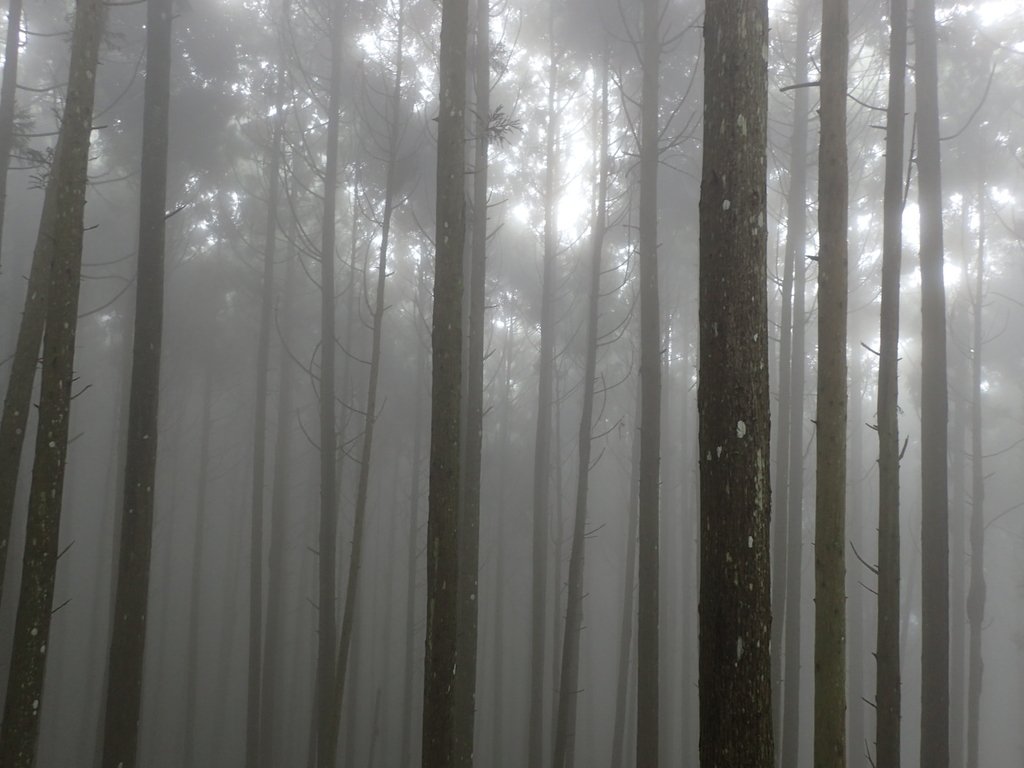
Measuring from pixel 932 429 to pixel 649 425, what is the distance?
2.98 m

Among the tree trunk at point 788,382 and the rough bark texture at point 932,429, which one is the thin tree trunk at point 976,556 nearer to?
the tree trunk at point 788,382

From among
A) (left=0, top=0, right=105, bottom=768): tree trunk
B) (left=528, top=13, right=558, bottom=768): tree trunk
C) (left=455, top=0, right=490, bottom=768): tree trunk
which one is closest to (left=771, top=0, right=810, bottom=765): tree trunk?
(left=455, top=0, right=490, bottom=768): tree trunk

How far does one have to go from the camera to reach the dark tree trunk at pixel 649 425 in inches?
331

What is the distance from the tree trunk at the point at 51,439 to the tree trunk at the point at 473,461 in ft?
12.4

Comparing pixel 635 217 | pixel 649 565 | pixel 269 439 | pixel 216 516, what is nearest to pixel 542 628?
pixel 649 565

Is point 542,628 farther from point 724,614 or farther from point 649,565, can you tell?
point 724,614

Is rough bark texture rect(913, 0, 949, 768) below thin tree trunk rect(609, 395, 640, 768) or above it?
above

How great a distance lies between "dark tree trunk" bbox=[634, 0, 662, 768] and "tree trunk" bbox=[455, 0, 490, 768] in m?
1.88

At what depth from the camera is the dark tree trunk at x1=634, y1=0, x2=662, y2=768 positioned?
27.6ft

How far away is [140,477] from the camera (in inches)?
290

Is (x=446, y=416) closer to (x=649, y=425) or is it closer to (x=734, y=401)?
(x=734, y=401)

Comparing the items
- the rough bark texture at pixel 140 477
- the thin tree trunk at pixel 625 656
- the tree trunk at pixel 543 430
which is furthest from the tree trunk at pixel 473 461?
the thin tree trunk at pixel 625 656

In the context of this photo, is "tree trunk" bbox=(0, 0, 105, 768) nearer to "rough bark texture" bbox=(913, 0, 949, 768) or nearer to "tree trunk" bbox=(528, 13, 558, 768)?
"rough bark texture" bbox=(913, 0, 949, 768)

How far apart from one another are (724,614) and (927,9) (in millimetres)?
7876
